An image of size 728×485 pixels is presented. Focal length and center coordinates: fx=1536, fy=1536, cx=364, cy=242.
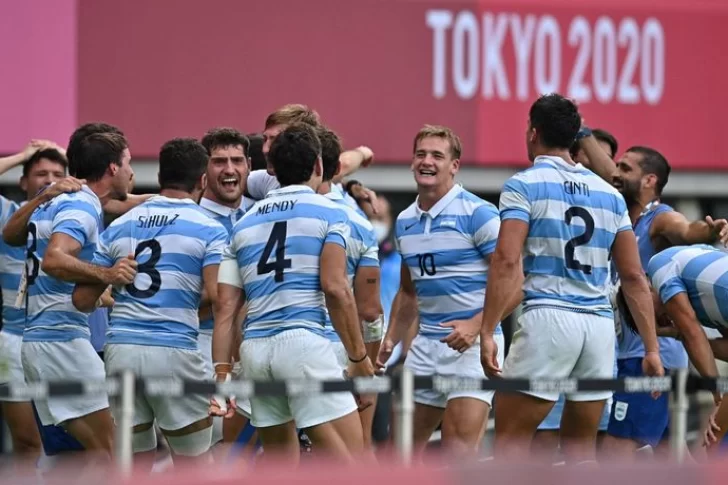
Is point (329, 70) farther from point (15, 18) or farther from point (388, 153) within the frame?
point (15, 18)

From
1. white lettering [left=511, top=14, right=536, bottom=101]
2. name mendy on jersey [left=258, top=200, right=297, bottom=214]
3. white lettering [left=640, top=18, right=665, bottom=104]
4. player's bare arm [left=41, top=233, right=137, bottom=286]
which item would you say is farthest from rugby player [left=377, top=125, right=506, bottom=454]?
white lettering [left=640, top=18, right=665, bottom=104]

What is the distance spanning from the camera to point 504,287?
7.64 meters

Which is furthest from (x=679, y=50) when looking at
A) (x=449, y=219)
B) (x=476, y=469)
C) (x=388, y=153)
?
(x=476, y=469)

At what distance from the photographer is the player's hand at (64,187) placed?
27.7ft

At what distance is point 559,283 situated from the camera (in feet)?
25.6

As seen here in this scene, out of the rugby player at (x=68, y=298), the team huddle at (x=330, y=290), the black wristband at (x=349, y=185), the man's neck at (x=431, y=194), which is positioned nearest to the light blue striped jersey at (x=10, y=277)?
the team huddle at (x=330, y=290)

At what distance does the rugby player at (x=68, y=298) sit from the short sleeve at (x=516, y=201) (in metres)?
2.26

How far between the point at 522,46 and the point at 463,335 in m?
6.76

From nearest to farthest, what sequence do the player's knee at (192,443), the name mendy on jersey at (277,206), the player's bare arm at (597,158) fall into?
the name mendy on jersey at (277,206) → the player's knee at (192,443) → the player's bare arm at (597,158)

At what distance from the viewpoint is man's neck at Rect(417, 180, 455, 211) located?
347 inches

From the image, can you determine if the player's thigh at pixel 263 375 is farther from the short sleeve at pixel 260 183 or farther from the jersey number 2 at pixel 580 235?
the short sleeve at pixel 260 183

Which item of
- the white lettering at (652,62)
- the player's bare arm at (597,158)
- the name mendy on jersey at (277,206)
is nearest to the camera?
the name mendy on jersey at (277,206)

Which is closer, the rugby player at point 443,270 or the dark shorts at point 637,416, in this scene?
the rugby player at point 443,270

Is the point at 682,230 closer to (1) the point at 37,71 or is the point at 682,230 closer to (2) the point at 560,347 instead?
(2) the point at 560,347
